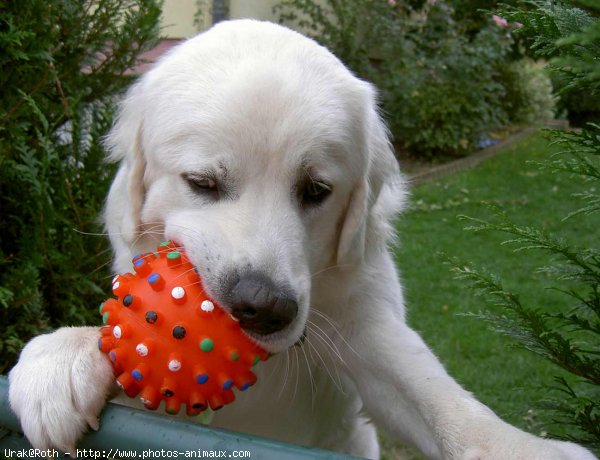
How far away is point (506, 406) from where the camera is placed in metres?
5.11

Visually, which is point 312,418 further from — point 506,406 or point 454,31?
point 454,31

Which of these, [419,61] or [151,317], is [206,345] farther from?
[419,61]

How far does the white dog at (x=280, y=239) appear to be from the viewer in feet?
6.15

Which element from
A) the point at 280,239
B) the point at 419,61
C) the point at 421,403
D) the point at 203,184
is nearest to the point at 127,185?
the point at 203,184

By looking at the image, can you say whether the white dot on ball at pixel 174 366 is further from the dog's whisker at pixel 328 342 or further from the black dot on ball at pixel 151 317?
the dog's whisker at pixel 328 342

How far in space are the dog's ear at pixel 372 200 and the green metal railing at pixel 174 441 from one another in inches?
46.3

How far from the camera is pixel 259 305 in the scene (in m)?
1.88

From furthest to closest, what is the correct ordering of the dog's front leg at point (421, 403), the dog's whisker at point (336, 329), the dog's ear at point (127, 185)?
the dog's ear at point (127, 185)
the dog's whisker at point (336, 329)
the dog's front leg at point (421, 403)

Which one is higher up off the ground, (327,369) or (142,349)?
(142,349)

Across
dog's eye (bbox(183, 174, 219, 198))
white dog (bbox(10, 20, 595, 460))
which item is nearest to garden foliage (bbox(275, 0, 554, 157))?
white dog (bbox(10, 20, 595, 460))

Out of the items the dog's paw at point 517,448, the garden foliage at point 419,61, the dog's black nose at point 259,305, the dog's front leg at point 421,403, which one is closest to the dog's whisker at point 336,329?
the dog's front leg at point 421,403

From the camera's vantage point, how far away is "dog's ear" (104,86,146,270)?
2.49 metres

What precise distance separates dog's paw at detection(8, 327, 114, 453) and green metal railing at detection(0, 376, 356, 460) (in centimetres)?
13

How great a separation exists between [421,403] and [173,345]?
758mm
